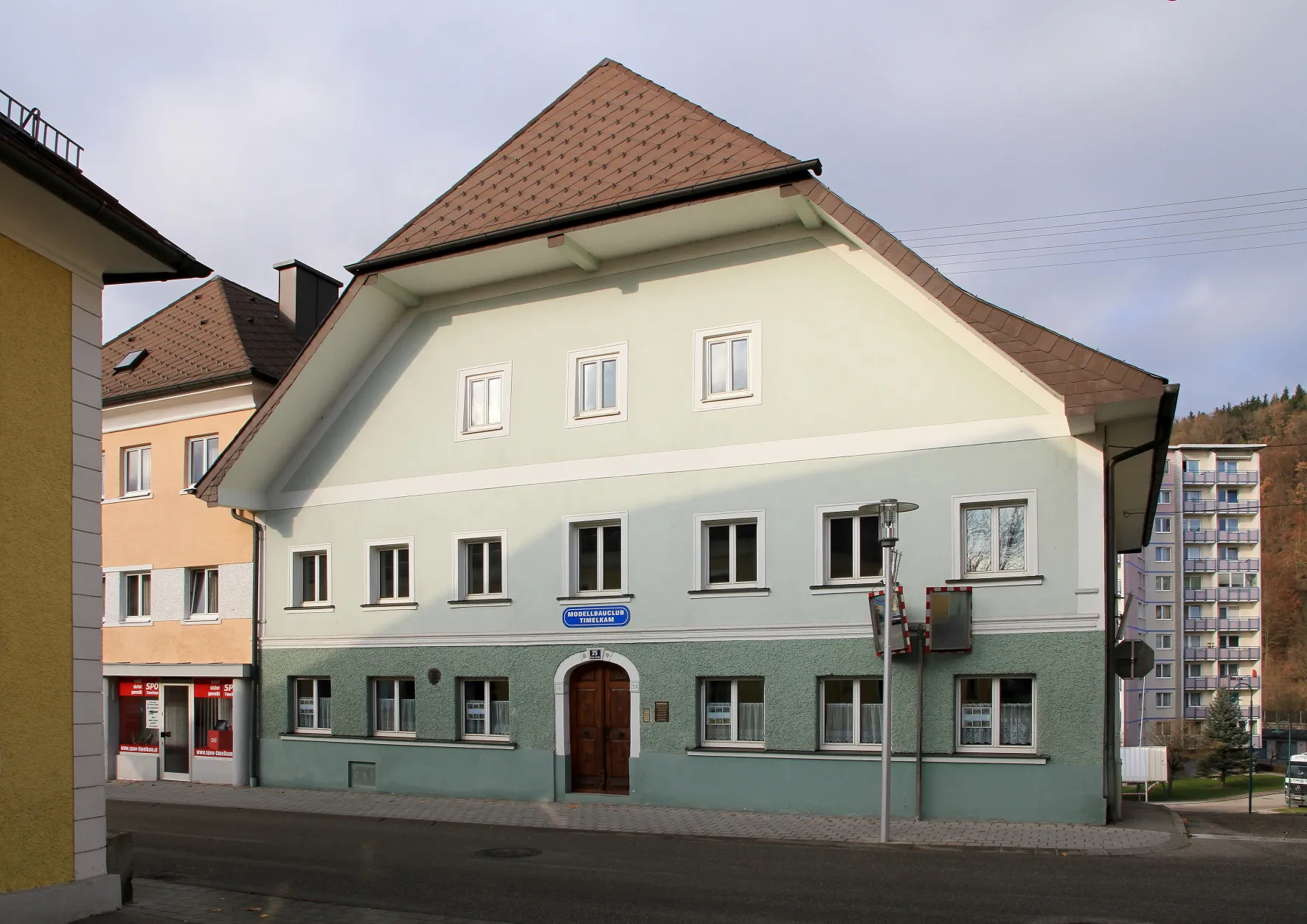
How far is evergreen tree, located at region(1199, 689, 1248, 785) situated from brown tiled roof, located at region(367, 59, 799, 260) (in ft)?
169

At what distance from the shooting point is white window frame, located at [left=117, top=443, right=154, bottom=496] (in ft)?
77.5

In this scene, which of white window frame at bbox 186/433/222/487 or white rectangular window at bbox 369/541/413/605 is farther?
white window frame at bbox 186/433/222/487

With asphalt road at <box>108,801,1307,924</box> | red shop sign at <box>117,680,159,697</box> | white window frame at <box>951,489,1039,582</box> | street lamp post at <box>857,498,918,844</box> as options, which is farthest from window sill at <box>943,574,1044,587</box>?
red shop sign at <box>117,680,159,697</box>

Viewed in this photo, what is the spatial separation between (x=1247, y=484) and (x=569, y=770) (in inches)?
3823

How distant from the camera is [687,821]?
1609 centimetres

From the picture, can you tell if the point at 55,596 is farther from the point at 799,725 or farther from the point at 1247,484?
the point at 1247,484

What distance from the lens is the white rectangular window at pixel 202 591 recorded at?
893 inches

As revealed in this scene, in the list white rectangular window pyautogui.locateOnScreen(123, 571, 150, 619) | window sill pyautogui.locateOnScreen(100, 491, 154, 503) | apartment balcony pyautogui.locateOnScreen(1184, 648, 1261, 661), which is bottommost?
apartment balcony pyautogui.locateOnScreen(1184, 648, 1261, 661)

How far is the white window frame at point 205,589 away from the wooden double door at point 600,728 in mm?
8174

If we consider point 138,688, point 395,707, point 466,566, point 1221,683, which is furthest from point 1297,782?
point 1221,683

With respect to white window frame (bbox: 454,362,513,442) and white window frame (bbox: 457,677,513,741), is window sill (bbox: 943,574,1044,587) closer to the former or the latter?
white window frame (bbox: 457,677,513,741)

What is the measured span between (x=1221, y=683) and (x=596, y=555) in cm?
9413

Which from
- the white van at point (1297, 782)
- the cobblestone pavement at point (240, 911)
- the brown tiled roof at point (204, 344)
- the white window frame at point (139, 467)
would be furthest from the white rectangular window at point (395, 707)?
the white van at point (1297, 782)

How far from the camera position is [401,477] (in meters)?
20.6
